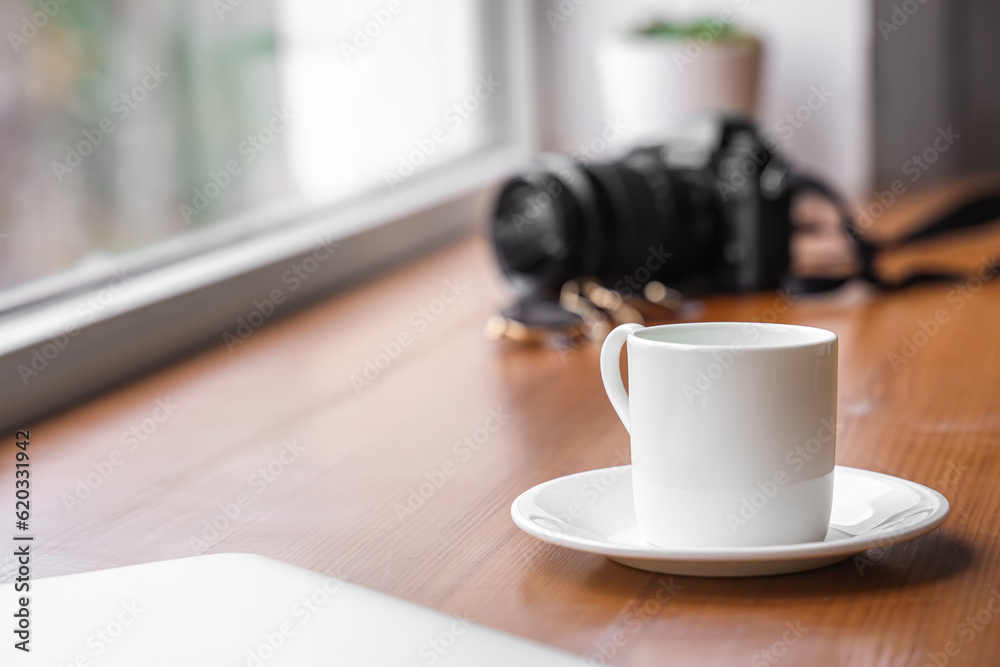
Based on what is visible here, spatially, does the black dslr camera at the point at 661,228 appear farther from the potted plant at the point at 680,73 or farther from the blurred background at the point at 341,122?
the potted plant at the point at 680,73

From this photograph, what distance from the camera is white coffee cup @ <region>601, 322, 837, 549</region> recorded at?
1.22ft

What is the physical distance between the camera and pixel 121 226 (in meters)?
0.91

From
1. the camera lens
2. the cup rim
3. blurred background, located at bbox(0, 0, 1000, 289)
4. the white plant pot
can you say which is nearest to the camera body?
the camera lens

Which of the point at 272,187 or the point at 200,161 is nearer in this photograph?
the point at 200,161

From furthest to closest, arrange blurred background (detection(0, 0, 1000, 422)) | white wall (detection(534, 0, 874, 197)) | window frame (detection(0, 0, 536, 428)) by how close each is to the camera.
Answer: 1. white wall (detection(534, 0, 874, 197))
2. blurred background (detection(0, 0, 1000, 422))
3. window frame (detection(0, 0, 536, 428))

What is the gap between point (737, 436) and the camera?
1.23 ft

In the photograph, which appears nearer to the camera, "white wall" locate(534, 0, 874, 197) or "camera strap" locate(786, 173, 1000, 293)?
"camera strap" locate(786, 173, 1000, 293)

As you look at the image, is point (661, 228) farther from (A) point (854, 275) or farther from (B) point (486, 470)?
(B) point (486, 470)

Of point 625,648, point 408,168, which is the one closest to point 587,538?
point 625,648

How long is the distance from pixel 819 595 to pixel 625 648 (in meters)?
0.07

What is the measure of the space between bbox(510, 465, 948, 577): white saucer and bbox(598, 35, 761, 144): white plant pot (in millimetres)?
966

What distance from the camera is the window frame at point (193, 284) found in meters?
0.70

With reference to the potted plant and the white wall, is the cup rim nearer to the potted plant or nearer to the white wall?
the potted plant

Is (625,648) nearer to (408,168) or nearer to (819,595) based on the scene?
(819,595)
